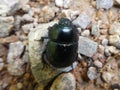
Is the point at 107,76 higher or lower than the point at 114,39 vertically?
lower

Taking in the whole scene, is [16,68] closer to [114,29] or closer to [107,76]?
[107,76]

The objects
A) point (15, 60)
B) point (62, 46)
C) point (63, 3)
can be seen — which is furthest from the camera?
point (63, 3)

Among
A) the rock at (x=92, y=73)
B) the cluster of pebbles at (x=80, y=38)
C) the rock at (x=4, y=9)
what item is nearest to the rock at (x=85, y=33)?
the cluster of pebbles at (x=80, y=38)

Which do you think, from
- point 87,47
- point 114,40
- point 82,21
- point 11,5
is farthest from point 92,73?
point 11,5

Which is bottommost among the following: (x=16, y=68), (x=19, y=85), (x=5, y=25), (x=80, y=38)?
(x=19, y=85)

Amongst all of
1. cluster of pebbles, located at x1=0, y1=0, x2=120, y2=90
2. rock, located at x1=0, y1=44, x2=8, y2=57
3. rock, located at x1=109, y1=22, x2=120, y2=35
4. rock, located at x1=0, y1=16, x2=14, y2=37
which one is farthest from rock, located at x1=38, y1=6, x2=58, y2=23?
rock, located at x1=109, y1=22, x2=120, y2=35

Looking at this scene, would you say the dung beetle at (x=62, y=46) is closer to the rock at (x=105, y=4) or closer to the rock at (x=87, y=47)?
the rock at (x=87, y=47)

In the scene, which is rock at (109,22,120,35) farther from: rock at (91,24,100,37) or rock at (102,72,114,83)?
rock at (102,72,114,83)

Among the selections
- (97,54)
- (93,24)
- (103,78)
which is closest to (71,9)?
(93,24)

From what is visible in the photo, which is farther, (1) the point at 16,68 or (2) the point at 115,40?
(2) the point at 115,40
